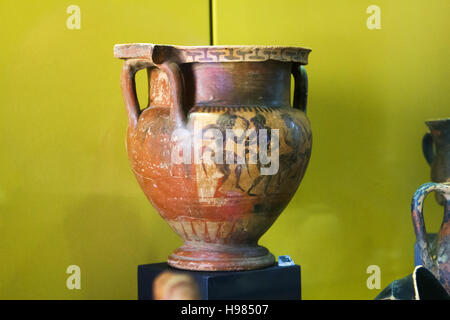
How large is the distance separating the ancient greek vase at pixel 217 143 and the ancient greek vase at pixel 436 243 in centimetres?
35

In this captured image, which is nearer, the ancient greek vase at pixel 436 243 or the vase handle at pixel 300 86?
the ancient greek vase at pixel 436 243

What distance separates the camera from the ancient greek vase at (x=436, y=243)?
1.92 metres

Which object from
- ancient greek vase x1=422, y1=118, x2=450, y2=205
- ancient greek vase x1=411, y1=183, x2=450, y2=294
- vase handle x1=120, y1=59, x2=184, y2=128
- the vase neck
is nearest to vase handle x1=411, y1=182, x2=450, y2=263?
ancient greek vase x1=411, y1=183, x2=450, y2=294

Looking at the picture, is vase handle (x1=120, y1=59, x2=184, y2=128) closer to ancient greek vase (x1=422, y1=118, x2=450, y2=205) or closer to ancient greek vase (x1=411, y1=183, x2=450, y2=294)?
ancient greek vase (x1=411, y1=183, x2=450, y2=294)

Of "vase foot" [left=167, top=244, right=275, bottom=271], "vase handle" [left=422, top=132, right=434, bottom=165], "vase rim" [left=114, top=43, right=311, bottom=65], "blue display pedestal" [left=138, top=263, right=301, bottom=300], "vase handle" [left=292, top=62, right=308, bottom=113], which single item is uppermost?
"vase rim" [left=114, top=43, right=311, bottom=65]

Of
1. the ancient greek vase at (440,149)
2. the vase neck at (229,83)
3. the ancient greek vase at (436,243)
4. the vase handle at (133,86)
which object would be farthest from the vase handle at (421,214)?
the vase handle at (133,86)

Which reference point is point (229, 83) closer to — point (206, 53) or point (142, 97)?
point (206, 53)

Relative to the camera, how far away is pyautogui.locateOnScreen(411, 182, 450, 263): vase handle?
1973 mm

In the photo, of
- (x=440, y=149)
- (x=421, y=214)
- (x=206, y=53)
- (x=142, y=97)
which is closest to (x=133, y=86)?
(x=206, y=53)

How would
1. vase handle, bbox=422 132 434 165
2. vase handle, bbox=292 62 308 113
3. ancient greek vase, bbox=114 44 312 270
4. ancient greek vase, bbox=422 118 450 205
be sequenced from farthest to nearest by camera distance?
vase handle, bbox=422 132 434 165 < ancient greek vase, bbox=422 118 450 205 < vase handle, bbox=292 62 308 113 < ancient greek vase, bbox=114 44 312 270

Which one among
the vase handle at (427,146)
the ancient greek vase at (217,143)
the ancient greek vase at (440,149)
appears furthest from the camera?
the vase handle at (427,146)

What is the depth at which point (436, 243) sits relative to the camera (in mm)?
1986

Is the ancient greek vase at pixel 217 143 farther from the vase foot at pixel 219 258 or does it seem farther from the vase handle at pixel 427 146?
the vase handle at pixel 427 146

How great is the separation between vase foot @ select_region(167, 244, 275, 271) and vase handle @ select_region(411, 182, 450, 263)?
0.41 meters
